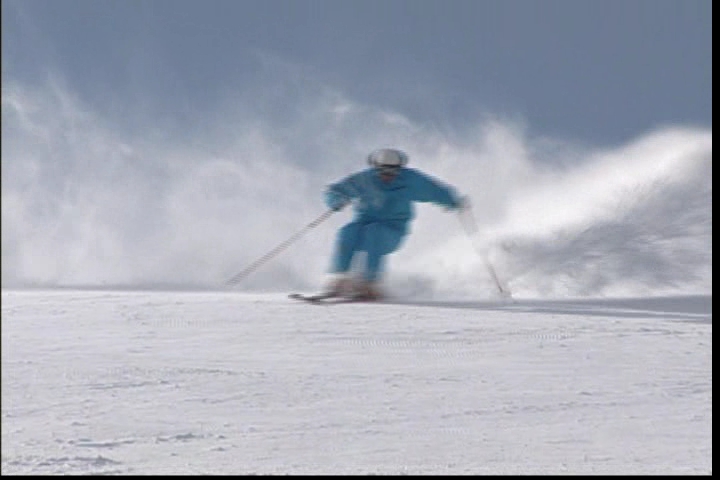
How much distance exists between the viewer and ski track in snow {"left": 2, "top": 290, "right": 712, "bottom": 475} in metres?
3.65

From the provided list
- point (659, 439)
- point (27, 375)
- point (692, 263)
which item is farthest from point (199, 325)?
point (692, 263)

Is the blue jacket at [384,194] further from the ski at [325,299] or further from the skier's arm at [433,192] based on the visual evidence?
the ski at [325,299]

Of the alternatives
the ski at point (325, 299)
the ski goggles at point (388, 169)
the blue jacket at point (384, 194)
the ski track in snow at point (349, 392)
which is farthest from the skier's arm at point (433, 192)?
the ski track in snow at point (349, 392)

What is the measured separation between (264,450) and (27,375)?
3.98 feet

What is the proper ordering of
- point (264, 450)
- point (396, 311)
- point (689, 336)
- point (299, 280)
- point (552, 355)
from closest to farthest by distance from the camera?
point (264, 450), point (552, 355), point (689, 336), point (396, 311), point (299, 280)

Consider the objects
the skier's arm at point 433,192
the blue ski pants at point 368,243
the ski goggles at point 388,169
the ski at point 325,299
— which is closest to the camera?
the ski at point 325,299

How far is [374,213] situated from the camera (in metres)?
8.30

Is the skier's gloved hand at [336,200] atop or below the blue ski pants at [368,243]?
atop

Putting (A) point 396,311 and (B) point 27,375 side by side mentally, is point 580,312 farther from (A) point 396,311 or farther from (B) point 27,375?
(B) point 27,375

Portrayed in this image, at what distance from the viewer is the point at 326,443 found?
3.78 m

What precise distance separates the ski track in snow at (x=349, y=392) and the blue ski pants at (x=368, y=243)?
170 centimetres

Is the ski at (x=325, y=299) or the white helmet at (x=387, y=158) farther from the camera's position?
the white helmet at (x=387, y=158)

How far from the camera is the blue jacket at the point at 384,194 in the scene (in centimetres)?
830

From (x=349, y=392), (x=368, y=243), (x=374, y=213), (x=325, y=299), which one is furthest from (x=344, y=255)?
(x=349, y=392)
